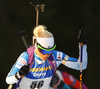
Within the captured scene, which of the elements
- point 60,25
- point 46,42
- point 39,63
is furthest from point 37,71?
point 60,25

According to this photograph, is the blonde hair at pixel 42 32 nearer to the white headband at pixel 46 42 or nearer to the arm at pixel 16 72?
the white headband at pixel 46 42

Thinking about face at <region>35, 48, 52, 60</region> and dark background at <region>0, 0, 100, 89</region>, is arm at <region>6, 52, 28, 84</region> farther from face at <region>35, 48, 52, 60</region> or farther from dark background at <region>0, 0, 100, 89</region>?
dark background at <region>0, 0, 100, 89</region>

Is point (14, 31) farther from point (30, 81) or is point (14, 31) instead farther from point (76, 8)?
point (30, 81)

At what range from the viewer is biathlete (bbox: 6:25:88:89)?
2.26 meters

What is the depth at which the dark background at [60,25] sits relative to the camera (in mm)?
4449

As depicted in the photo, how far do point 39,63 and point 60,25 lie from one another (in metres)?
2.17

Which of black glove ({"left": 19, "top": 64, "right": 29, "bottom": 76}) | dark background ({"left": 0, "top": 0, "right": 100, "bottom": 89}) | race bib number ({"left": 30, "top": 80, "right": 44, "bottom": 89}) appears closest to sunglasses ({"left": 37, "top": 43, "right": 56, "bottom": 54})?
black glove ({"left": 19, "top": 64, "right": 29, "bottom": 76})

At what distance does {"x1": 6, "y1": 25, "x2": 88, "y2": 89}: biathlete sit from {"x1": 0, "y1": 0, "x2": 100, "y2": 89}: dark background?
2.00 meters

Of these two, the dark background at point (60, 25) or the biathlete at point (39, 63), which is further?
the dark background at point (60, 25)

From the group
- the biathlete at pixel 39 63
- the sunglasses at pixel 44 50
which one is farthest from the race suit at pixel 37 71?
the sunglasses at pixel 44 50

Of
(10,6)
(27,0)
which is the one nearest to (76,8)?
(27,0)

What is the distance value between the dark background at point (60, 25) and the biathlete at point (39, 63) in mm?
1998

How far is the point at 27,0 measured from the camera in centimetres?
447

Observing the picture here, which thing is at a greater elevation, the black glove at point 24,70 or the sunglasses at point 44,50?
the sunglasses at point 44,50
